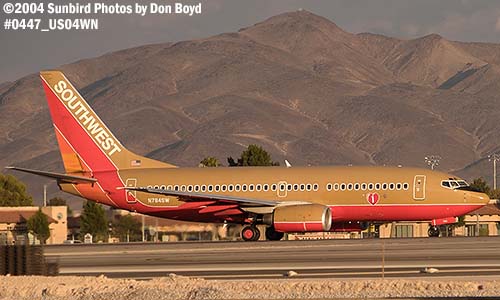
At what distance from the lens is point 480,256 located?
39438mm

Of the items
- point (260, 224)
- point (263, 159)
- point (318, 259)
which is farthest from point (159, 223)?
point (263, 159)

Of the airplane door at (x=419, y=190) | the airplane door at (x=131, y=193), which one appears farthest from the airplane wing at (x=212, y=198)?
the airplane door at (x=419, y=190)

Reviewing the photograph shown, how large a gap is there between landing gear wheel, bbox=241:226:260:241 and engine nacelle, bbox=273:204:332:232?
1.65 meters

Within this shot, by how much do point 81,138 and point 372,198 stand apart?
49.9 feet

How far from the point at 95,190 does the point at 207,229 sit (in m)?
5.99

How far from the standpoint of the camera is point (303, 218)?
5425 centimetres

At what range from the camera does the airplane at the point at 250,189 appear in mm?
56094

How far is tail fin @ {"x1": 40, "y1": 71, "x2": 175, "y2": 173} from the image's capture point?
60875 mm

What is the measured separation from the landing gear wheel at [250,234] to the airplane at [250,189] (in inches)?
1.8

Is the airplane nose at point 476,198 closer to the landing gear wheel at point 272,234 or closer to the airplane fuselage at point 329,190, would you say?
the airplane fuselage at point 329,190

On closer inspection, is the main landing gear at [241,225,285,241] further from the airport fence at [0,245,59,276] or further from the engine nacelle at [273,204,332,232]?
the airport fence at [0,245,59,276]

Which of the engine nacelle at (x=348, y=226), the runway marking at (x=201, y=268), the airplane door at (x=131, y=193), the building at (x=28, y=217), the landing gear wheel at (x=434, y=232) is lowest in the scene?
the runway marking at (x=201, y=268)

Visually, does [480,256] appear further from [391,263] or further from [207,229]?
[207,229]

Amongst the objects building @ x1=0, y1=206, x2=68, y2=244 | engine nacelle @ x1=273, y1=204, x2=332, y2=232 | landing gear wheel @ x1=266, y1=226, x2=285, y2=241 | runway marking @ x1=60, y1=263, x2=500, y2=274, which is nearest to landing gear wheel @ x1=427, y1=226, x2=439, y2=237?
engine nacelle @ x1=273, y1=204, x2=332, y2=232
